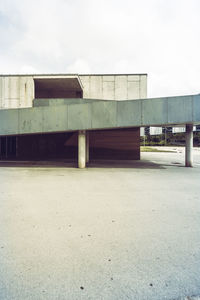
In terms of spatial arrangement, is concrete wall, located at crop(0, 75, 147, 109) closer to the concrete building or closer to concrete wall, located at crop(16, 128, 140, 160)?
the concrete building

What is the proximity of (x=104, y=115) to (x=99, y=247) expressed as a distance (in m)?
9.65

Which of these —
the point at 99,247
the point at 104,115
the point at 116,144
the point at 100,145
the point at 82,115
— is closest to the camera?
the point at 99,247

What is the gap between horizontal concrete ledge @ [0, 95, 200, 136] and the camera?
36.8ft

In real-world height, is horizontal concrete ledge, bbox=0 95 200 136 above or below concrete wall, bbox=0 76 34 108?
below

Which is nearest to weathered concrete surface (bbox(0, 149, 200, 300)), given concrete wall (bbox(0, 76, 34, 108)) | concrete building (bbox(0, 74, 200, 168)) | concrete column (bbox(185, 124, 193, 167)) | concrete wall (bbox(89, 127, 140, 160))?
concrete building (bbox(0, 74, 200, 168))

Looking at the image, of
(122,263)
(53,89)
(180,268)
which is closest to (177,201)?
(180,268)

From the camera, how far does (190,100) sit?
1109cm

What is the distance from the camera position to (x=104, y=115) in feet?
38.0

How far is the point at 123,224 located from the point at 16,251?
2.23 metres

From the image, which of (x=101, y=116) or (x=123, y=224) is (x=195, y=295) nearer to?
(x=123, y=224)

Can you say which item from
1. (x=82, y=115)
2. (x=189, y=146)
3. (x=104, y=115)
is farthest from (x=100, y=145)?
(x=189, y=146)

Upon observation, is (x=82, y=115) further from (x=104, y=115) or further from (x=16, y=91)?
(x=16, y=91)

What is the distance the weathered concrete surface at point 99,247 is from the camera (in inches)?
83.0

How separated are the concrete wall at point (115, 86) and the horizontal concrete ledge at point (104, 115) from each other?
33.6 ft
